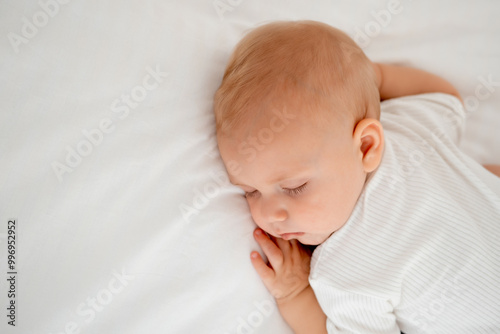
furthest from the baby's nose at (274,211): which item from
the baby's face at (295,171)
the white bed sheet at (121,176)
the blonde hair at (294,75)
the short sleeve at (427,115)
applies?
the short sleeve at (427,115)

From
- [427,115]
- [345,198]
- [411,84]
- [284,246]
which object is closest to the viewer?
[345,198]

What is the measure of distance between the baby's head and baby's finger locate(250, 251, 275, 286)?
0.33 ft

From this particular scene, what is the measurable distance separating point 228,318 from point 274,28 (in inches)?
33.7

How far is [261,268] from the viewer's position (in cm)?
130

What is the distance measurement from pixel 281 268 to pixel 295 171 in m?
0.36

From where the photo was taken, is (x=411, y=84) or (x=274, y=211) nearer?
(x=274, y=211)

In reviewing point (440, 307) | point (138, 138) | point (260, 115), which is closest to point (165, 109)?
point (138, 138)

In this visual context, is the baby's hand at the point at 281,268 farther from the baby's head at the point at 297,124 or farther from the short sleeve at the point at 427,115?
the short sleeve at the point at 427,115

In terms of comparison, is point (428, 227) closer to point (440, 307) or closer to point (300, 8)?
point (440, 307)

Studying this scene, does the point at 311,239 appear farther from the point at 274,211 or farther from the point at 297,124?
the point at 297,124

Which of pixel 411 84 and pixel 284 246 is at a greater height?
pixel 411 84

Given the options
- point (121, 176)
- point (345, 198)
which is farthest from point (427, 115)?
point (121, 176)

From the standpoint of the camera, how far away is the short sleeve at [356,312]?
126 cm

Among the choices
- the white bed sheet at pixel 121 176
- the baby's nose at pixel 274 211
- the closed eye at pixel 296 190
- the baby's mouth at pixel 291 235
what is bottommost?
the baby's mouth at pixel 291 235
